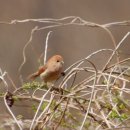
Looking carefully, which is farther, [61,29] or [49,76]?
[61,29]

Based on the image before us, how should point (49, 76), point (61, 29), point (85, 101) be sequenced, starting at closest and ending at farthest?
point (85, 101) < point (49, 76) < point (61, 29)

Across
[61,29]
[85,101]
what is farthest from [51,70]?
[61,29]

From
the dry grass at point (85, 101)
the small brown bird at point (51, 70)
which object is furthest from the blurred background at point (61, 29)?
the dry grass at point (85, 101)

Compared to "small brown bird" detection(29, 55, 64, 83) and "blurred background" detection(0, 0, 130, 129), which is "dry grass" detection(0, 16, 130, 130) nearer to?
"small brown bird" detection(29, 55, 64, 83)

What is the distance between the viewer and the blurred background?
7949mm

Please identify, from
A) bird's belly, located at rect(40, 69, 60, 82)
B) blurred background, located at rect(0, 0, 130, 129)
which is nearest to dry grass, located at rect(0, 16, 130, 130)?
bird's belly, located at rect(40, 69, 60, 82)

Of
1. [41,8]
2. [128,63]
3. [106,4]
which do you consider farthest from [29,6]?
[128,63]

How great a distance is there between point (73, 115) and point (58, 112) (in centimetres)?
7

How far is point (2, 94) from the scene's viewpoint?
2.02 meters

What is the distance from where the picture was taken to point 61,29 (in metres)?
8.70

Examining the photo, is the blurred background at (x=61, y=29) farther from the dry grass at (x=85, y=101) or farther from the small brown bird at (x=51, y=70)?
the dry grass at (x=85, y=101)

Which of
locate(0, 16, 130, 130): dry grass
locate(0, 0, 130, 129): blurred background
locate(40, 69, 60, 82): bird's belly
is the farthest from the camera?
locate(0, 0, 130, 129): blurred background

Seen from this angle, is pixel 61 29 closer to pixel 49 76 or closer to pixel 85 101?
pixel 49 76

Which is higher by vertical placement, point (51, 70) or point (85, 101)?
point (85, 101)
